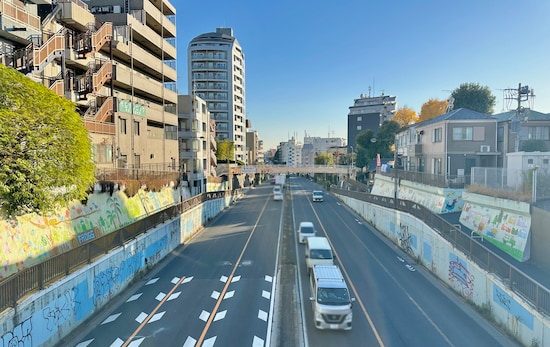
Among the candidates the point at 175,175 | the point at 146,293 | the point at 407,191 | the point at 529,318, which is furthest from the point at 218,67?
the point at 529,318

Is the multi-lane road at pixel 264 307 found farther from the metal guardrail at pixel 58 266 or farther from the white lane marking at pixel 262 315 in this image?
the metal guardrail at pixel 58 266

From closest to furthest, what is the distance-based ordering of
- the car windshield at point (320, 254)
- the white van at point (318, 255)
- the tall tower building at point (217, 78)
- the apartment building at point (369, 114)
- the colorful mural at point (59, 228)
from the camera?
the colorful mural at point (59, 228)
the white van at point (318, 255)
the car windshield at point (320, 254)
the tall tower building at point (217, 78)
the apartment building at point (369, 114)

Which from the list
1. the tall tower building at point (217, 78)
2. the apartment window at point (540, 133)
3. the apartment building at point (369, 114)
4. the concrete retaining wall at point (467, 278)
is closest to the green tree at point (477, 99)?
the apartment window at point (540, 133)

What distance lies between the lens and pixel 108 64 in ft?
92.6

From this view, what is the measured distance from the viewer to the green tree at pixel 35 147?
442 inches

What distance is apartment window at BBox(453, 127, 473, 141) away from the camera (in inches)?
1294

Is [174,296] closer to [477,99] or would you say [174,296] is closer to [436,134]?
[436,134]

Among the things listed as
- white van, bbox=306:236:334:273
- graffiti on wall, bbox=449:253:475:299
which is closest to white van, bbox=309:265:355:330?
white van, bbox=306:236:334:273

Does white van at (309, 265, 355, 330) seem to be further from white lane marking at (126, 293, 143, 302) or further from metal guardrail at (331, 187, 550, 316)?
white lane marking at (126, 293, 143, 302)

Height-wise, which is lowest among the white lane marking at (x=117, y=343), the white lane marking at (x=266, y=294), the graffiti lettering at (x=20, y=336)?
the white lane marking at (x=266, y=294)

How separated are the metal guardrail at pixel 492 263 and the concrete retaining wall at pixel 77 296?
1578 centimetres

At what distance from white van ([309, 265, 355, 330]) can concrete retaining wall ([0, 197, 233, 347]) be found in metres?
8.95

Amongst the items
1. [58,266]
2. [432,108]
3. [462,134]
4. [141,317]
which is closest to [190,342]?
[141,317]

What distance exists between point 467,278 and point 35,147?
722 inches
